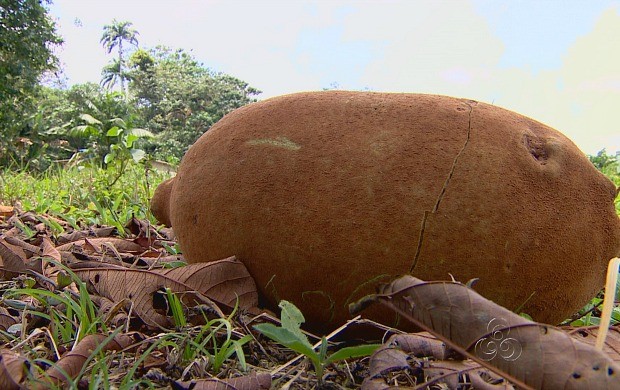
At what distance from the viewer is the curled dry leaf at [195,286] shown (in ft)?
3.92

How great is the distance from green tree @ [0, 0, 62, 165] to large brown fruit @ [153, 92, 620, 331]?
13.6 m

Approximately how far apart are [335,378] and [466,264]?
352mm

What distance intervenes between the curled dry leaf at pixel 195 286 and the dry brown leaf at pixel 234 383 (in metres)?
0.33

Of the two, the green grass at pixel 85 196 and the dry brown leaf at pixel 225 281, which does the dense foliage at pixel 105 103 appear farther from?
the dry brown leaf at pixel 225 281

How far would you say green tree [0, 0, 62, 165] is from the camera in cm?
1335

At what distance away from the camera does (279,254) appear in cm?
115

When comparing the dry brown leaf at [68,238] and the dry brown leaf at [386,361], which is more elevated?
the dry brown leaf at [386,361]

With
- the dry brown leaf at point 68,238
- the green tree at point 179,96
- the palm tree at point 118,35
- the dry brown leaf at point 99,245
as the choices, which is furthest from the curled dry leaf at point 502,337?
the palm tree at point 118,35

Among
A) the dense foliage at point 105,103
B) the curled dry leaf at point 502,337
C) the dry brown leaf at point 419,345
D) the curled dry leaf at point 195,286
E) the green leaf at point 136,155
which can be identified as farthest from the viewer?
the dense foliage at point 105,103

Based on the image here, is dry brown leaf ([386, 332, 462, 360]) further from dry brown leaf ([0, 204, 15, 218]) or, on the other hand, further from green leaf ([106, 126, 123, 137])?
green leaf ([106, 126, 123, 137])

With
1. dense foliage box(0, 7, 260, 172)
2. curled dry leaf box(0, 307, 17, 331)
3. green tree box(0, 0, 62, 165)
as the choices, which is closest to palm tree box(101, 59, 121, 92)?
dense foliage box(0, 7, 260, 172)

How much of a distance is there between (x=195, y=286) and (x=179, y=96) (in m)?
28.4

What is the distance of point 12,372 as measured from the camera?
31.1 inches


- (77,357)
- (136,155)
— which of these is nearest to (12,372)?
(77,357)
